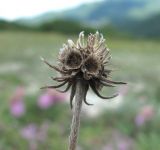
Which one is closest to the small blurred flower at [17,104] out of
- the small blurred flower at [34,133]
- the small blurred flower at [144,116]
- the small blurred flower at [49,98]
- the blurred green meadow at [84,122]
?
the blurred green meadow at [84,122]

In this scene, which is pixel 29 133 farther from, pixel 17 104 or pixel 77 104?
pixel 77 104

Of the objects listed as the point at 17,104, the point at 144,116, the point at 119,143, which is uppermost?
the point at 17,104

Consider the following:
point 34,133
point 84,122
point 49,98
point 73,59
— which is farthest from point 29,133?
point 73,59

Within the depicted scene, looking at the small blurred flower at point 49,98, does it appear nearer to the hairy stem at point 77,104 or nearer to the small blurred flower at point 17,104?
the small blurred flower at point 17,104

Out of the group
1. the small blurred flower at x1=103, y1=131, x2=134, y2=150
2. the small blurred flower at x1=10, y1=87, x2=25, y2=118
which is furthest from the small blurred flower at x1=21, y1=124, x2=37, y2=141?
the small blurred flower at x1=10, y1=87, x2=25, y2=118

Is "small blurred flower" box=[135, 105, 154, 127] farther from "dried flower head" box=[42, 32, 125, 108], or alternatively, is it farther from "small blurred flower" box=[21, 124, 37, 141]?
"dried flower head" box=[42, 32, 125, 108]

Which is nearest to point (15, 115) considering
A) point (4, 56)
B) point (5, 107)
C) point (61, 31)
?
point (5, 107)

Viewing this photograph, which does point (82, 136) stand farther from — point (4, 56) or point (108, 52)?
point (4, 56)
